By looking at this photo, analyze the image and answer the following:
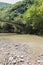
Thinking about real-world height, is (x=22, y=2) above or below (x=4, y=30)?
above

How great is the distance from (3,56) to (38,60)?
8.46 feet

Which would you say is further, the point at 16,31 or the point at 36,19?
the point at 16,31

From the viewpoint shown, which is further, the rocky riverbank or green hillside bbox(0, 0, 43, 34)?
green hillside bbox(0, 0, 43, 34)

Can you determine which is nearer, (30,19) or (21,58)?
(21,58)

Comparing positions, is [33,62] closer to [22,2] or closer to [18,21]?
[18,21]

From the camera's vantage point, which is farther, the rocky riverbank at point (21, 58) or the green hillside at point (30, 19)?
the green hillside at point (30, 19)

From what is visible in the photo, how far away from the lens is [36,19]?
3328 cm

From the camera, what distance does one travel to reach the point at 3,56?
16.7 m

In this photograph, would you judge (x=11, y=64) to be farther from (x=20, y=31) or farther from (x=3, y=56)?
(x=20, y=31)

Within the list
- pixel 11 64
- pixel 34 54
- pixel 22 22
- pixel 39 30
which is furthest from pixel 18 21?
pixel 11 64

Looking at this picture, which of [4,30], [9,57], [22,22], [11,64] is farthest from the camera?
[4,30]

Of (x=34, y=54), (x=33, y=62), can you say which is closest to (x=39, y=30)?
(x=34, y=54)

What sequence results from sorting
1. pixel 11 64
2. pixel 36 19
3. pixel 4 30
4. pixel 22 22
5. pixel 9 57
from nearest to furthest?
pixel 11 64
pixel 9 57
pixel 36 19
pixel 22 22
pixel 4 30

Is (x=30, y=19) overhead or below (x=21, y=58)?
overhead
